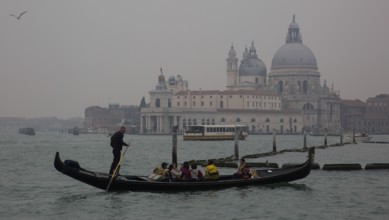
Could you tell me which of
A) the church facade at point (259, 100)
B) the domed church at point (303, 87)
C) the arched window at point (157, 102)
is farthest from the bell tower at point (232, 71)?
the arched window at point (157, 102)

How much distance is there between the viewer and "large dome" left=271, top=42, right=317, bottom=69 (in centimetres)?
19050

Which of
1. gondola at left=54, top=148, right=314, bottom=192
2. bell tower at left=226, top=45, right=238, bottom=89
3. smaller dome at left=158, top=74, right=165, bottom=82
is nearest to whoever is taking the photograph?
gondola at left=54, top=148, right=314, bottom=192

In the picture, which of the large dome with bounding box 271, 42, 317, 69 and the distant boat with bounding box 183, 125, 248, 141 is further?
the large dome with bounding box 271, 42, 317, 69

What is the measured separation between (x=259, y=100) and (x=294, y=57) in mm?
14789

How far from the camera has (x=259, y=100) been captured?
182625 millimetres

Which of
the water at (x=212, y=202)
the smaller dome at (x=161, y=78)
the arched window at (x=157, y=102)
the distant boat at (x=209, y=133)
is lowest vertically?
the water at (x=212, y=202)

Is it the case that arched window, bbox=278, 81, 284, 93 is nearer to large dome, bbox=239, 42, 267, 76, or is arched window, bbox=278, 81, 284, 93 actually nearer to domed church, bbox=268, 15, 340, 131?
domed church, bbox=268, 15, 340, 131

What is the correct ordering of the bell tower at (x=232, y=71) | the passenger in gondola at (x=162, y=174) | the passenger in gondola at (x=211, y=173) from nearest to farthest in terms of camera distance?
the passenger in gondola at (x=162, y=174) → the passenger in gondola at (x=211, y=173) → the bell tower at (x=232, y=71)

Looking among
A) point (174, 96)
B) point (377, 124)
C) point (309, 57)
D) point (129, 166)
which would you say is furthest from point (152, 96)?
point (129, 166)

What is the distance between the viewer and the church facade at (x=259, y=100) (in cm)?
17300

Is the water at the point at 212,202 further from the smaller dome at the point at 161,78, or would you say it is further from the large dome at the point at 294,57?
the large dome at the point at 294,57

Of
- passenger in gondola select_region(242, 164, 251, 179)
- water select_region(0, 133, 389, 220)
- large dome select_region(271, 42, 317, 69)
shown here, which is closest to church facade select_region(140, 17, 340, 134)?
large dome select_region(271, 42, 317, 69)

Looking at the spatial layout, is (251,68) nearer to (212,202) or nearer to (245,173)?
(245,173)

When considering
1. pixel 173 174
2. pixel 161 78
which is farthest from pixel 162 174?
pixel 161 78
